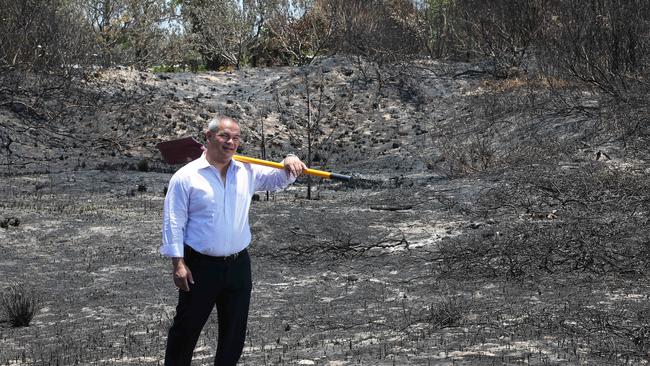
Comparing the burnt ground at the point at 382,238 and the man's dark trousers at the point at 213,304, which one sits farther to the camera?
the burnt ground at the point at 382,238

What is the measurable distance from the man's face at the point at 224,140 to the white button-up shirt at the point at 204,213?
3.1 inches

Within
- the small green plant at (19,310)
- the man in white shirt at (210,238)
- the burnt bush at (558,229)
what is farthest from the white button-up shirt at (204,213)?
the burnt bush at (558,229)

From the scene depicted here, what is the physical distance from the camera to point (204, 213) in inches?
200

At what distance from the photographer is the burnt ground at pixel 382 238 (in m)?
7.80

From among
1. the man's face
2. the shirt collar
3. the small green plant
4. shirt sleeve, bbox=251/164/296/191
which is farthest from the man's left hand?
the small green plant

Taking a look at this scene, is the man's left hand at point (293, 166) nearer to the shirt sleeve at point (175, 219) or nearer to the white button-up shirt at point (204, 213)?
the white button-up shirt at point (204, 213)

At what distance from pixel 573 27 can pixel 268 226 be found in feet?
31.3

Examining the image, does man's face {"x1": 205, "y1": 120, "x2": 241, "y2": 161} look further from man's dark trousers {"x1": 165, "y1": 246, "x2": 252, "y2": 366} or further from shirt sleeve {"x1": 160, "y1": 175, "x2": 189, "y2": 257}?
man's dark trousers {"x1": 165, "y1": 246, "x2": 252, "y2": 366}

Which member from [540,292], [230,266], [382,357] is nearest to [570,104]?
[540,292]

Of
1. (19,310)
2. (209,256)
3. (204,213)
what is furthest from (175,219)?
(19,310)

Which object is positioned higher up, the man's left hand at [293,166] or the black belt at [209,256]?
the man's left hand at [293,166]

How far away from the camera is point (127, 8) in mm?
34125

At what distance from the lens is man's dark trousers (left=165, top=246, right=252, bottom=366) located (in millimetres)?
5059

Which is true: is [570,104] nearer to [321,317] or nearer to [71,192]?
[71,192]
